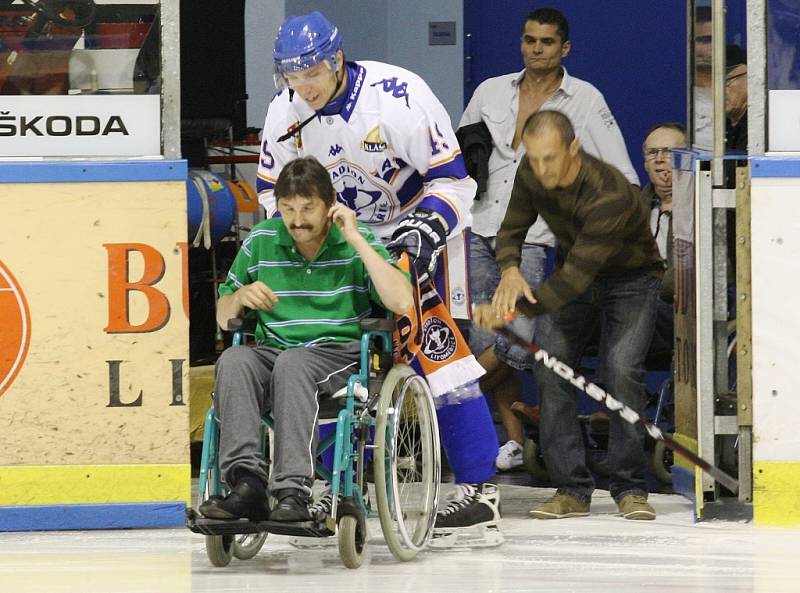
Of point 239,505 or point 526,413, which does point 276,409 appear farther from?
point 526,413

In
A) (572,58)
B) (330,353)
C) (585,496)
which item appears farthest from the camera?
(572,58)

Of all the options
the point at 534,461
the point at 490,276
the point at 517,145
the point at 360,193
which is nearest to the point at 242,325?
the point at 360,193

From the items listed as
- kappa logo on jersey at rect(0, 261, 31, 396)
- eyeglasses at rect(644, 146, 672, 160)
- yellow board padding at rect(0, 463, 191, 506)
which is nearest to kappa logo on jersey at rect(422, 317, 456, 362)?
yellow board padding at rect(0, 463, 191, 506)

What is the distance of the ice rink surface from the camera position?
4.17 metres

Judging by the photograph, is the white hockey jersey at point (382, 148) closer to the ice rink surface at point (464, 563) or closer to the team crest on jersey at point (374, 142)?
the team crest on jersey at point (374, 142)

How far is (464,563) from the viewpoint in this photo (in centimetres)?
448

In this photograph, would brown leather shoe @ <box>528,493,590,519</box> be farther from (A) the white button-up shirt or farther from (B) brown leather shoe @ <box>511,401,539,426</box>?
(A) the white button-up shirt

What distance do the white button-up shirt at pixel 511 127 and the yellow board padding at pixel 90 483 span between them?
1900 mm

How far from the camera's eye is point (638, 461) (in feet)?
17.1

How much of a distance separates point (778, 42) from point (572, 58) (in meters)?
2.88

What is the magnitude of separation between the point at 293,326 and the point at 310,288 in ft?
0.35

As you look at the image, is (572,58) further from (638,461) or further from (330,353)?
(330,353)

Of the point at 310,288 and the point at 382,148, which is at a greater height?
the point at 382,148

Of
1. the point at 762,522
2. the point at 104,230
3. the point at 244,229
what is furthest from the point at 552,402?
the point at 244,229
